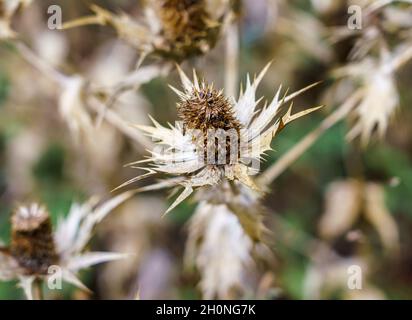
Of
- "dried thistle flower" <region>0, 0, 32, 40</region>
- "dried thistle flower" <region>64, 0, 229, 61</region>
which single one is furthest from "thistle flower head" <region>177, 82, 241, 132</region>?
"dried thistle flower" <region>0, 0, 32, 40</region>

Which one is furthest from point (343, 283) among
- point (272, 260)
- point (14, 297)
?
point (14, 297)

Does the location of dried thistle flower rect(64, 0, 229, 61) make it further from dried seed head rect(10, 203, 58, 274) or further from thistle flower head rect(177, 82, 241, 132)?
dried seed head rect(10, 203, 58, 274)

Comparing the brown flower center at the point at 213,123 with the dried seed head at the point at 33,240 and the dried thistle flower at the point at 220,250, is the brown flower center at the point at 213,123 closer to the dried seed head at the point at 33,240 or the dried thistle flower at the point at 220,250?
the dried thistle flower at the point at 220,250

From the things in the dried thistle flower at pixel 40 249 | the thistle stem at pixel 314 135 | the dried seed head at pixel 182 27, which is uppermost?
the dried seed head at pixel 182 27

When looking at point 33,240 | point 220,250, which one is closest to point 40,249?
point 33,240

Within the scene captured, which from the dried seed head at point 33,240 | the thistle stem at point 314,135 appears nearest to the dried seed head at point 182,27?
the thistle stem at point 314,135
